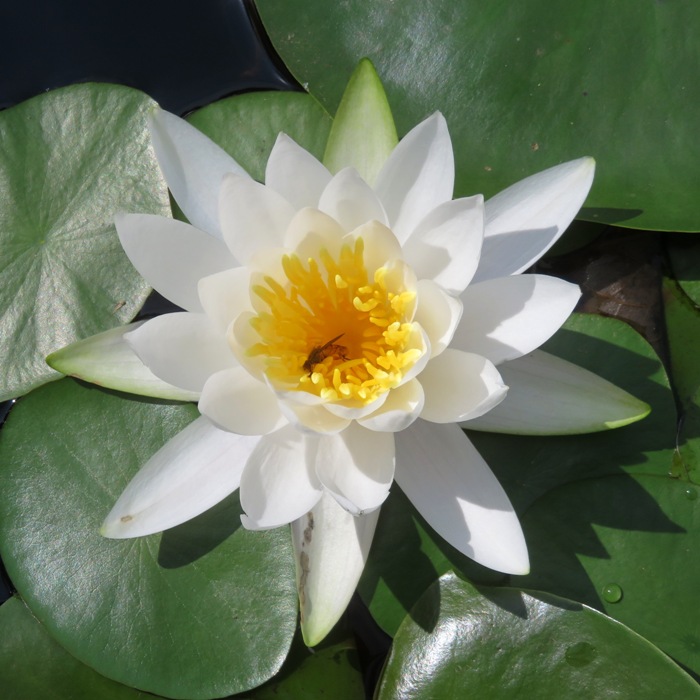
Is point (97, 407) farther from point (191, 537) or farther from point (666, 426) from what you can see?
point (666, 426)

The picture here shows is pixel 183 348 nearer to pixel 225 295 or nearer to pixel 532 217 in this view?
Answer: pixel 225 295

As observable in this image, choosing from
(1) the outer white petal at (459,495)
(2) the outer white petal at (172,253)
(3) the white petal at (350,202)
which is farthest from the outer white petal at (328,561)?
(3) the white petal at (350,202)

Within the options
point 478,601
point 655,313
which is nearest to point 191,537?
point 478,601

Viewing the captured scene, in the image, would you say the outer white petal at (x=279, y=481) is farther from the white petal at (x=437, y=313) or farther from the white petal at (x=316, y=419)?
the white petal at (x=437, y=313)

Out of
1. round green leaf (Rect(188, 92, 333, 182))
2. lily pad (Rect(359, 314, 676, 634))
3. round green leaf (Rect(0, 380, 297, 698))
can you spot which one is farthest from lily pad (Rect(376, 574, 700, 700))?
round green leaf (Rect(188, 92, 333, 182))

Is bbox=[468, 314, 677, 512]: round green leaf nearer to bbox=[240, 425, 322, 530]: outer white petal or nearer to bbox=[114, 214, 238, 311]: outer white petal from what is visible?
bbox=[240, 425, 322, 530]: outer white petal

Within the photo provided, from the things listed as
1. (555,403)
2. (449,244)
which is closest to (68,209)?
(449,244)
